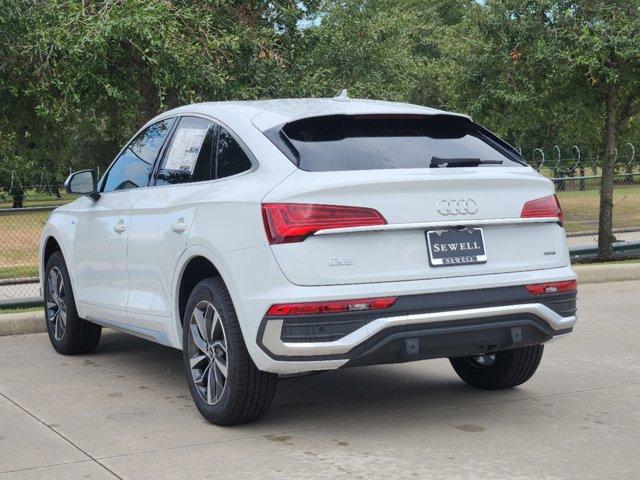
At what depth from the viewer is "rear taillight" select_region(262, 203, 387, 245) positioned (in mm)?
5336

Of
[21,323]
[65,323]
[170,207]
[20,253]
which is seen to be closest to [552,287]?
[170,207]

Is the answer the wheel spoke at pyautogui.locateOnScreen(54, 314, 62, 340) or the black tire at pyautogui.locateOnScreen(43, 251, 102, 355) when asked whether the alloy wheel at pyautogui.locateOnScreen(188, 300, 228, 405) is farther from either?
the wheel spoke at pyautogui.locateOnScreen(54, 314, 62, 340)

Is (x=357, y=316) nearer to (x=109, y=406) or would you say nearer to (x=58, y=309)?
(x=109, y=406)

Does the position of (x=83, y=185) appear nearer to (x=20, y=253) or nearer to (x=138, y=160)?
(x=138, y=160)

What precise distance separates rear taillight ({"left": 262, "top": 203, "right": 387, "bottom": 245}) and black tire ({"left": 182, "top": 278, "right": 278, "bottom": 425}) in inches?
22.5

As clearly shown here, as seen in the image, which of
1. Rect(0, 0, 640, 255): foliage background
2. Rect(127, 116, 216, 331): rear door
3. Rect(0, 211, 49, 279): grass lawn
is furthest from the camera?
Rect(0, 0, 640, 255): foliage background

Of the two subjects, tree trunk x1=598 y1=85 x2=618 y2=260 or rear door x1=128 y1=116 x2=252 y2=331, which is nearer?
rear door x1=128 y1=116 x2=252 y2=331

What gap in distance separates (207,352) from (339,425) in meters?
0.85

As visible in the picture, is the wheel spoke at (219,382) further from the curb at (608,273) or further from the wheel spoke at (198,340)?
the curb at (608,273)

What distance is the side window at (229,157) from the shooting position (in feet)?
19.6

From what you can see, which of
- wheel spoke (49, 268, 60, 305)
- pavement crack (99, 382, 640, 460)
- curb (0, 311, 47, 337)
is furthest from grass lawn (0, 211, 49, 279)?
pavement crack (99, 382, 640, 460)

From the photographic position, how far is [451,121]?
20.3 feet

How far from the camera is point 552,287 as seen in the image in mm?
5863

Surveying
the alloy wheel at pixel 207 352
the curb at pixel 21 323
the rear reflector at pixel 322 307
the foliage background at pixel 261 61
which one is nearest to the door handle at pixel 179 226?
the alloy wheel at pixel 207 352
